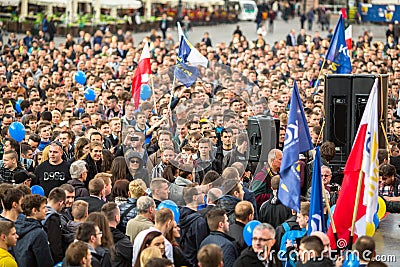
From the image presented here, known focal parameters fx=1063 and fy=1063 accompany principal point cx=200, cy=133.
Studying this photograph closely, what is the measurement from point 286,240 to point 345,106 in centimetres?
579

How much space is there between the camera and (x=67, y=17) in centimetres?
4478

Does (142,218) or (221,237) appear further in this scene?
(142,218)

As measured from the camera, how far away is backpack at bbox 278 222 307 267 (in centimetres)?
1038

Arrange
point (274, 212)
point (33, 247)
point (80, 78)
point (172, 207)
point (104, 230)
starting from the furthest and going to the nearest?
point (80, 78) → point (274, 212) → point (172, 207) → point (33, 247) → point (104, 230)

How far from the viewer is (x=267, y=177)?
13.7 meters

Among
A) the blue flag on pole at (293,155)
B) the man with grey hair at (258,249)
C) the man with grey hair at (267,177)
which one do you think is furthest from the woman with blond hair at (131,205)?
the man with grey hair at (267,177)

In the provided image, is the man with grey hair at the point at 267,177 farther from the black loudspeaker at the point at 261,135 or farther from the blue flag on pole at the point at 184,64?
the blue flag on pole at the point at 184,64

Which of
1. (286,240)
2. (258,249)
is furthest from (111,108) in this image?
(258,249)

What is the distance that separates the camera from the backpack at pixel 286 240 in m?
10.4

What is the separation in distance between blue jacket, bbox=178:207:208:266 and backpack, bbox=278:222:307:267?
0.85 m

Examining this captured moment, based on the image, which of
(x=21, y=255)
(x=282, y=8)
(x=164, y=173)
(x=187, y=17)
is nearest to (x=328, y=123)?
(x=164, y=173)

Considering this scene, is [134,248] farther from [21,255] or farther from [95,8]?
[95,8]

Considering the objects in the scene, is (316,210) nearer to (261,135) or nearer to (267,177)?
(267,177)

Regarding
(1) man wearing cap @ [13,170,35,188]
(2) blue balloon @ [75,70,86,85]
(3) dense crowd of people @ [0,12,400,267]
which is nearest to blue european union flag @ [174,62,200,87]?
(3) dense crowd of people @ [0,12,400,267]
